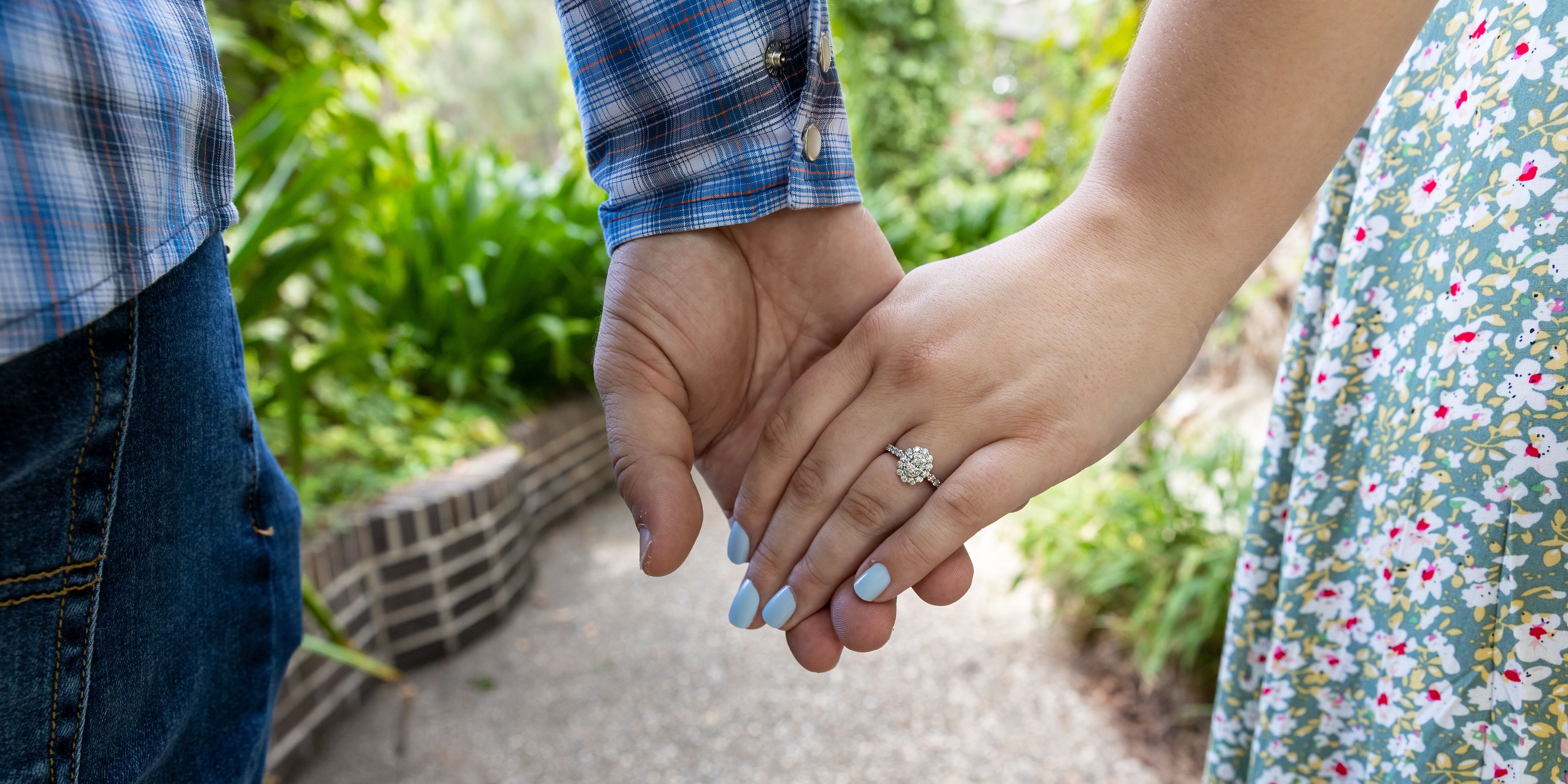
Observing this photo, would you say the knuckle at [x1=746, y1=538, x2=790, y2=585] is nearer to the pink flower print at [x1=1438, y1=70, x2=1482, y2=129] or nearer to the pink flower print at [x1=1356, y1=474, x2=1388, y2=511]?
the pink flower print at [x1=1356, y1=474, x2=1388, y2=511]

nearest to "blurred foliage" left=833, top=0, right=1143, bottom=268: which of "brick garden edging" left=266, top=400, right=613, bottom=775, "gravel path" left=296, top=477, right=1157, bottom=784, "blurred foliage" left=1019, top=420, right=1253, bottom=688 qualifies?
"blurred foliage" left=1019, top=420, right=1253, bottom=688

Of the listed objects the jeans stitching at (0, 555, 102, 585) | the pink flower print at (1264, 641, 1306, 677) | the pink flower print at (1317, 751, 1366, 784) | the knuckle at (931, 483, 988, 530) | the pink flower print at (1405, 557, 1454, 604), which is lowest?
the pink flower print at (1317, 751, 1366, 784)

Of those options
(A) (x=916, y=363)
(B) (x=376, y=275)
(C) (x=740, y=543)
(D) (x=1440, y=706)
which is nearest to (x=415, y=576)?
(B) (x=376, y=275)

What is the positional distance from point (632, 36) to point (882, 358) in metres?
0.40

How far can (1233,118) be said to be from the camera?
1.94 feet

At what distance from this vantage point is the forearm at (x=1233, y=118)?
57cm

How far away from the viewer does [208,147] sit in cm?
50

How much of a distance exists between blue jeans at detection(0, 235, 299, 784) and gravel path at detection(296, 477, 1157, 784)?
1682mm

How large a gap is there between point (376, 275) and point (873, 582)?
3.14 meters

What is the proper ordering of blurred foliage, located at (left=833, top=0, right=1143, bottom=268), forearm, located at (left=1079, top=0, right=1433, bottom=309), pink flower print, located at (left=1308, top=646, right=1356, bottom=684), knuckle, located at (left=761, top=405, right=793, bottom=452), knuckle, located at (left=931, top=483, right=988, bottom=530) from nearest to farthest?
forearm, located at (left=1079, top=0, right=1433, bottom=309), knuckle, located at (left=931, top=483, right=988, bottom=530), knuckle, located at (left=761, top=405, right=793, bottom=452), pink flower print, located at (left=1308, top=646, right=1356, bottom=684), blurred foliage, located at (left=833, top=0, right=1143, bottom=268)

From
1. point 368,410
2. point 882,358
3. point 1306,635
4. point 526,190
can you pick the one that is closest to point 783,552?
point 882,358

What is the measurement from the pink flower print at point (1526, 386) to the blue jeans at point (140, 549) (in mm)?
992

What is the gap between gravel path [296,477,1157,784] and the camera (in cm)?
209

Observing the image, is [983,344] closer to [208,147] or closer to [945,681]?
[208,147]
